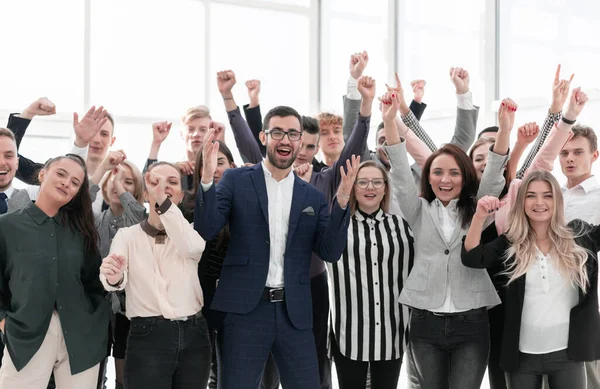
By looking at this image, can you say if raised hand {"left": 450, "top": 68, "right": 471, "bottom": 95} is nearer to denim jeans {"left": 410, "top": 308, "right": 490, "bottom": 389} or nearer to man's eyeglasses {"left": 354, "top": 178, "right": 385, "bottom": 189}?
man's eyeglasses {"left": 354, "top": 178, "right": 385, "bottom": 189}

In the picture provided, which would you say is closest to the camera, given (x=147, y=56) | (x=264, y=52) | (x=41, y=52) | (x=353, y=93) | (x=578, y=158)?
(x=578, y=158)

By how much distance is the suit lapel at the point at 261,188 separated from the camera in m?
2.90

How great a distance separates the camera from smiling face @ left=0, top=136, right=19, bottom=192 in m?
3.22

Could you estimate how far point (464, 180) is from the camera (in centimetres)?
314

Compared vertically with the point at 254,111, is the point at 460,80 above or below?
above

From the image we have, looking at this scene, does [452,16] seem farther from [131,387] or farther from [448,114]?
[131,387]

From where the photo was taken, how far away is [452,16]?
661 cm

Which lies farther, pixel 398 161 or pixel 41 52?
pixel 41 52

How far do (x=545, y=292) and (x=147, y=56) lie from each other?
5.25m

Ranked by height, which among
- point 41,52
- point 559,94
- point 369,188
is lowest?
point 369,188

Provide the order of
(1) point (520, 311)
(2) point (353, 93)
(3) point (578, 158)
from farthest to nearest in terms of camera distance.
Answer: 1. (2) point (353, 93)
2. (3) point (578, 158)
3. (1) point (520, 311)

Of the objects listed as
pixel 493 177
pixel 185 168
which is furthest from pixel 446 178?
pixel 185 168

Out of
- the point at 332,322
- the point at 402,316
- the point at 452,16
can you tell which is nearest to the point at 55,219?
the point at 332,322

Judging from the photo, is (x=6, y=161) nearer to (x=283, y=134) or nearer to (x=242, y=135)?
(x=242, y=135)
